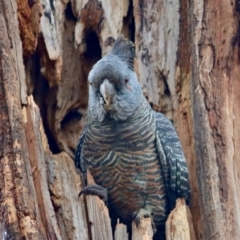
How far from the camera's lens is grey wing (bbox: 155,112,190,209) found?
3441mm

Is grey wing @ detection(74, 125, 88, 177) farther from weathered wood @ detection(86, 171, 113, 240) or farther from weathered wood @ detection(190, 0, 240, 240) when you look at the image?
weathered wood @ detection(190, 0, 240, 240)

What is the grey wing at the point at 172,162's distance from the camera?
3441mm

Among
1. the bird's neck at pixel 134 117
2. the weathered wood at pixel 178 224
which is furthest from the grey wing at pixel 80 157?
the weathered wood at pixel 178 224

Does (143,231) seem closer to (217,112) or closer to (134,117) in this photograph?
(134,117)

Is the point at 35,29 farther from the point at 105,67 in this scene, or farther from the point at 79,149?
the point at 79,149

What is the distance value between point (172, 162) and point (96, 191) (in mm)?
504

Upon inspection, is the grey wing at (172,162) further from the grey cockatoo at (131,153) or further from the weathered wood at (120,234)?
the weathered wood at (120,234)

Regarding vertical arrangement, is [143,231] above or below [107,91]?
below

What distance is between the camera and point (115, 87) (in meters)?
3.26

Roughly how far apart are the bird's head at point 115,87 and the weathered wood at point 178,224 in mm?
613

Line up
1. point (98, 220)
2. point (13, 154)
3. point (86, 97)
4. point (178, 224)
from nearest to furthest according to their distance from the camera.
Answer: point (13, 154)
point (98, 220)
point (178, 224)
point (86, 97)

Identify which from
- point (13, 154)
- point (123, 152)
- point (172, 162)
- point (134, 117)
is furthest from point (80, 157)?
point (13, 154)

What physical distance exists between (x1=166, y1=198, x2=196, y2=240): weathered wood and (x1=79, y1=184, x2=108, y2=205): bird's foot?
0.41 m

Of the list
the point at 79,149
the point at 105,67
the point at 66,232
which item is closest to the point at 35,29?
the point at 105,67
